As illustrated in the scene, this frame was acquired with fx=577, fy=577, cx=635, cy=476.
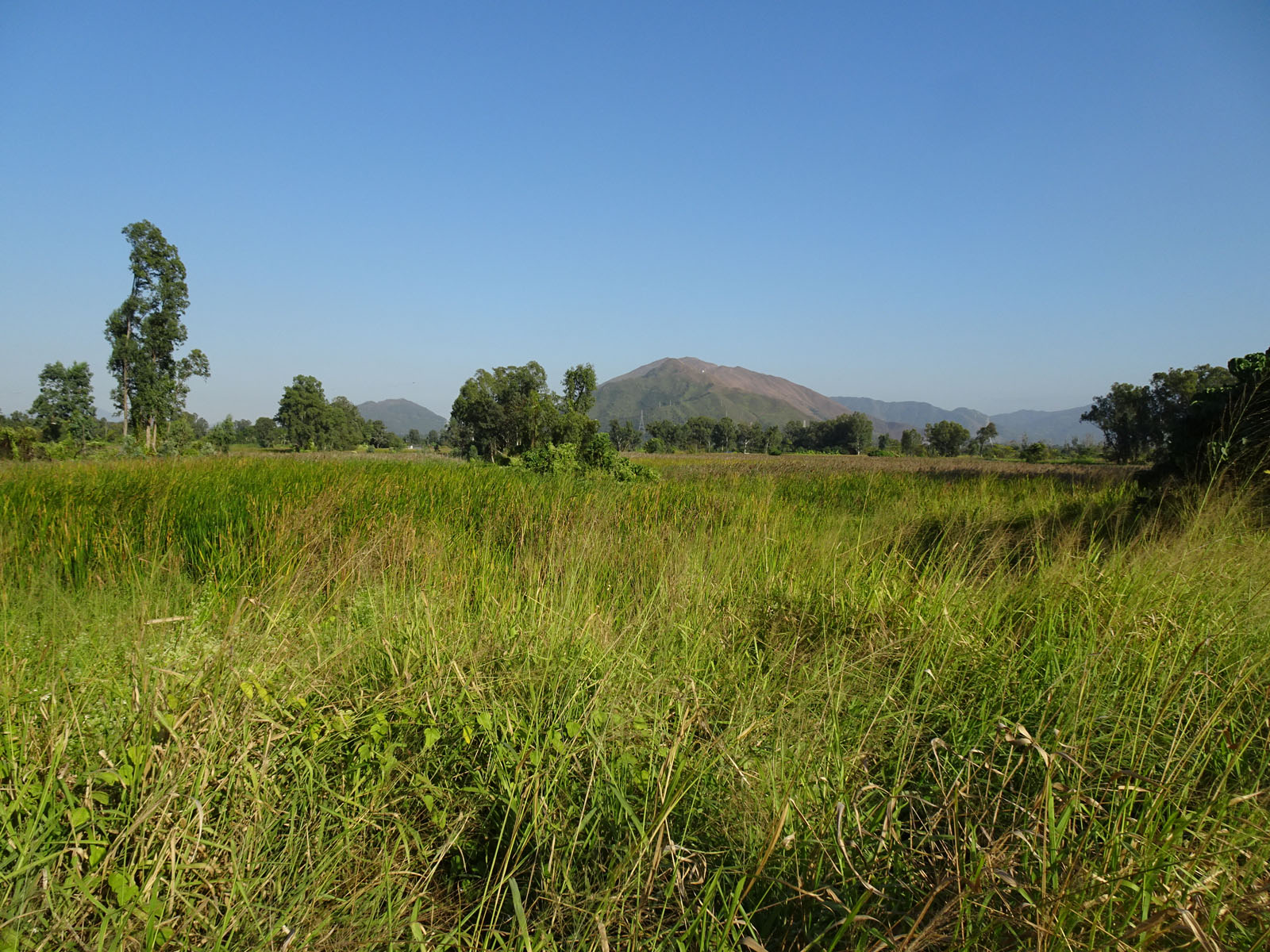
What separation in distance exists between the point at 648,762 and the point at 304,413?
9420 cm

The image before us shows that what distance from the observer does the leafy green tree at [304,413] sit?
82.4 metres

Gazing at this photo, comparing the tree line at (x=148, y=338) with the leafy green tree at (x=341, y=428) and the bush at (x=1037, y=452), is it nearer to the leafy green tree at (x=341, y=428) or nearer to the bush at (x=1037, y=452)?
the leafy green tree at (x=341, y=428)

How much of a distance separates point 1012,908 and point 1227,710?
1.69 metres

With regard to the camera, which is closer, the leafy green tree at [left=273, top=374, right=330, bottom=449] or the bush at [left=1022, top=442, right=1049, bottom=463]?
the bush at [left=1022, top=442, right=1049, bottom=463]

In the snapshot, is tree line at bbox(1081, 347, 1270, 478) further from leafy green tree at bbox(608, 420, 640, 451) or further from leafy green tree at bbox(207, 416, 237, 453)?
leafy green tree at bbox(608, 420, 640, 451)

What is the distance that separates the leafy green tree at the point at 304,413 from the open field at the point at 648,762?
8985 cm

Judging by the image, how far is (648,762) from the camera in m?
2.05

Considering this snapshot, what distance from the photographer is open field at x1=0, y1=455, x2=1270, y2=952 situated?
145 cm

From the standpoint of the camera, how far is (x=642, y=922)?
1.64 metres

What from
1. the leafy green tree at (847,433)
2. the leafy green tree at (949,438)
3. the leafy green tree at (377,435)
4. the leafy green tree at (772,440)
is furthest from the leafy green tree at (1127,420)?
the leafy green tree at (377,435)

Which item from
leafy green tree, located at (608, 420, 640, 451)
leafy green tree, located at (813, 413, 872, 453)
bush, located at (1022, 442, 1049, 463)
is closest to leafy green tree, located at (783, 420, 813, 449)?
leafy green tree, located at (813, 413, 872, 453)

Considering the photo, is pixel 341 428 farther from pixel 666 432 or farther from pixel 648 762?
pixel 648 762

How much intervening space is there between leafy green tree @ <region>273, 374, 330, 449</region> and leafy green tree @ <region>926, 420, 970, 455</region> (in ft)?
313

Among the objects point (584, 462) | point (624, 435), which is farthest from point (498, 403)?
point (624, 435)
